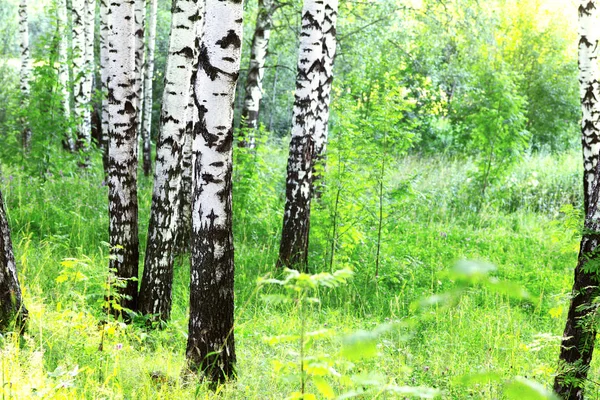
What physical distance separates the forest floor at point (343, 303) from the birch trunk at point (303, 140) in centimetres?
38

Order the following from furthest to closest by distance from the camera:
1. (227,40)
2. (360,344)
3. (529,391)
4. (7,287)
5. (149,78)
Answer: (149,78) < (7,287) < (227,40) < (360,344) < (529,391)

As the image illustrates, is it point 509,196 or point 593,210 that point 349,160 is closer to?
point 593,210

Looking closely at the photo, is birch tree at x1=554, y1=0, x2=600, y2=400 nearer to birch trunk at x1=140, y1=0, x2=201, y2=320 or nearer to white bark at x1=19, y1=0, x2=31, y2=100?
birch trunk at x1=140, y1=0, x2=201, y2=320

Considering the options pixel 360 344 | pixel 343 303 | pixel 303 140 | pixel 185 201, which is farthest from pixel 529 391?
pixel 185 201

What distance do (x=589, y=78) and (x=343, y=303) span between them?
3.57m

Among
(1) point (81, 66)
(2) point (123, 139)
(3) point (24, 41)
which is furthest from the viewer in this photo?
(3) point (24, 41)

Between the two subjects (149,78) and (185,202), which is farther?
(149,78)

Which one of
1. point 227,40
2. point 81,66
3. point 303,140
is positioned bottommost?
point 303,140

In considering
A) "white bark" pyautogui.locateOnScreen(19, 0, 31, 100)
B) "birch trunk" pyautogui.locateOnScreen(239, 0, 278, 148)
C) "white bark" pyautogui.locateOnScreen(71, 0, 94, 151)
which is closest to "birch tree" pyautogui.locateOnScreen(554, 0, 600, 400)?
"birch trunk" pyautogui.locateOnScreen(239, 0, 278, 148)

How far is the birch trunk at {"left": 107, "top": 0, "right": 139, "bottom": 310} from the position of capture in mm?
5062

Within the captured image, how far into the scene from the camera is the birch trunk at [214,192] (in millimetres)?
3693

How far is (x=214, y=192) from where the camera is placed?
149 inches

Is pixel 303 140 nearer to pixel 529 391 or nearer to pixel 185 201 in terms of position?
pixel 185 201

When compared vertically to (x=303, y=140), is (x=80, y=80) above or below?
above
